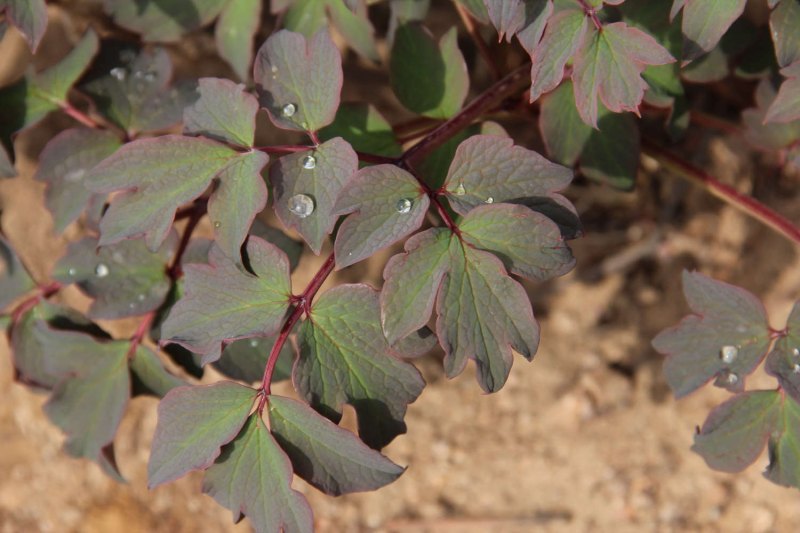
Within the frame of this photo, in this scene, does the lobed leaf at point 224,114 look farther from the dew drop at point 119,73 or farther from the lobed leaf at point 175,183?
the dew drop at point 119,73

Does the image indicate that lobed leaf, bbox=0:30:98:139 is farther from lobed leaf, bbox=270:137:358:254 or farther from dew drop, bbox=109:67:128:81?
lobed leaf, bbox=270:137:358:254

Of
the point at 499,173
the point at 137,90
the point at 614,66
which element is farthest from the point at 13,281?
the point at 614,66

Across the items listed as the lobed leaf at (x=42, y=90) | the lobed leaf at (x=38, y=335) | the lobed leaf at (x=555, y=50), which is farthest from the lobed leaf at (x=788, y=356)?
the lobed leaf at (x=42, y=90)

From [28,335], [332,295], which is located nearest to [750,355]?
[332,295]

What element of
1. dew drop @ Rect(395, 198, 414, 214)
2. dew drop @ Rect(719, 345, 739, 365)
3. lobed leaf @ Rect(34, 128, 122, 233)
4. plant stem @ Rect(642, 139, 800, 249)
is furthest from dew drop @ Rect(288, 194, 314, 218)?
plant stem @ Rect(642, 139, 800, 249)

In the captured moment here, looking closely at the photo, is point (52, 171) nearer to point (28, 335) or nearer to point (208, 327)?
point (28, 335)

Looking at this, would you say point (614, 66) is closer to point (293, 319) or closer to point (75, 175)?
point (293, 319)
